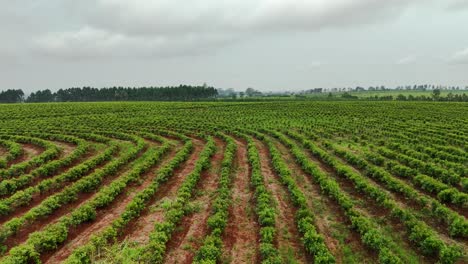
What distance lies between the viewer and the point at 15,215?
50.3 ft

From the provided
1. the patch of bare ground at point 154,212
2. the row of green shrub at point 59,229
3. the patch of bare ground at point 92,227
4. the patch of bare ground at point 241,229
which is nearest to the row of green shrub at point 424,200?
the patch of bare ground at point 241,229

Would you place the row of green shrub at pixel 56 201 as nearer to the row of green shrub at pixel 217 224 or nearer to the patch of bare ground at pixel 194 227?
the patch of bare ground at pixel 194 227

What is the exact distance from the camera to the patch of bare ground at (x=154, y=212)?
13484 millimetres

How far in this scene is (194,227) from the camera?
14.1 m

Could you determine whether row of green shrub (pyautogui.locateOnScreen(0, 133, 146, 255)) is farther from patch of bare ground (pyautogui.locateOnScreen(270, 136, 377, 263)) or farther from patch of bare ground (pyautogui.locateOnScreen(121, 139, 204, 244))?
patch of bare ground (pyautogui.locateOnScreen(270, 136, 377, 263))

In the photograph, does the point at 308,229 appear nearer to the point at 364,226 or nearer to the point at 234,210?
the point at 364,226

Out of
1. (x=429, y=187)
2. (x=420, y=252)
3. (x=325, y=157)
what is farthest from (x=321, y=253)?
(x=325, y=157)

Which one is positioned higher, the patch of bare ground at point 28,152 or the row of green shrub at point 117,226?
the patch of bare ground at point 28,152

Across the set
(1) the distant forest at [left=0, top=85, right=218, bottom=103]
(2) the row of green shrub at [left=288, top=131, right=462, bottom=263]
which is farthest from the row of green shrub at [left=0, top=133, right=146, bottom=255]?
(1) the distant forest at [left=0, top=85, right=218, bottom=103]

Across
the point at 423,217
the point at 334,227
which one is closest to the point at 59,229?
the point at 334,227

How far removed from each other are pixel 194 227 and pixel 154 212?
9.33ft

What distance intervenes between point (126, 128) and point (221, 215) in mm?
32716

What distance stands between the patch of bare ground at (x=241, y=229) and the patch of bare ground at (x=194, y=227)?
121 centimetres

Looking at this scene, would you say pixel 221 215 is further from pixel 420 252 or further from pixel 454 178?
pixel 454 178
